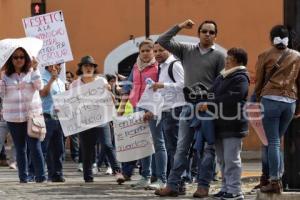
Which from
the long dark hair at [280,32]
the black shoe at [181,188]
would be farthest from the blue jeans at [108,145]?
the long dark hair at [280,32]

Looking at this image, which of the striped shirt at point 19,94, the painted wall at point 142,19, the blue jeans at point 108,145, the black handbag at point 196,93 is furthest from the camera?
the painted wall at point 142,19

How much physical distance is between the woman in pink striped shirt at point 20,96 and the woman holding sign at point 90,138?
69 cm

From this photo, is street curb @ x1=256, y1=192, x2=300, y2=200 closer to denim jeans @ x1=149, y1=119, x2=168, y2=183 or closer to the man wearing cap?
denim jeans @ x1=149, y1=119, x2=168, y2=183

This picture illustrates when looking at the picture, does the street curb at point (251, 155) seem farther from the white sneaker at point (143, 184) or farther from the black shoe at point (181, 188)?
the black shoe at point (181, 188)

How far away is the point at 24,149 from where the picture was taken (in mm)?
12062

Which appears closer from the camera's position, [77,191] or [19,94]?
[77,191]

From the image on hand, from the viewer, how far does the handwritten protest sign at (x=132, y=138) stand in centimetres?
1162

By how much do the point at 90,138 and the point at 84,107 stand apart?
18.8 inches

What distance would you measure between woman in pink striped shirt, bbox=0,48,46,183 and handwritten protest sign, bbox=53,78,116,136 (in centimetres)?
85

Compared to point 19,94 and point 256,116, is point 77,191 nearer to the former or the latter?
point 19,94

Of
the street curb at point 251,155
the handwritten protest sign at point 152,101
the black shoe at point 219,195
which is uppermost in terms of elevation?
the handwritten protest sign at point 152,101

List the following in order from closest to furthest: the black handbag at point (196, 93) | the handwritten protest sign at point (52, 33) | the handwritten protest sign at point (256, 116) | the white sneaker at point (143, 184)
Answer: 1. the black handbag at point (196, 93)
2. the handwritten protest sign at point (256, 116)
3. the white sneaker at point (143, 184)
4. the handwritten protest sign at point (52, 33)

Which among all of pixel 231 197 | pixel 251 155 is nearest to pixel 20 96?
pixel 231 197

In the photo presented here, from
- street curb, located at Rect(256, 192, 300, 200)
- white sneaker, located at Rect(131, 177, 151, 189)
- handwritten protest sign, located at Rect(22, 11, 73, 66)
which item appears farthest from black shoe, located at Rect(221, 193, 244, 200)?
handwritten protest sign, located at Rect(22, 11, 73, 66)
